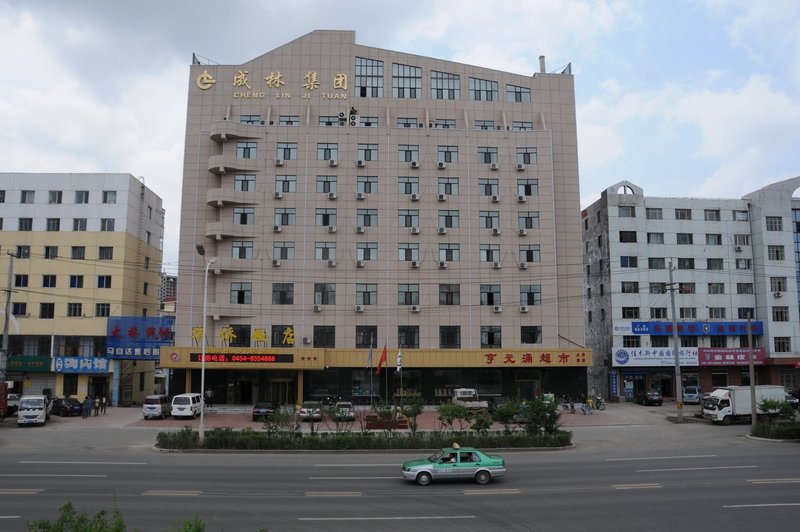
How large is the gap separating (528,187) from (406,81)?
16.5m

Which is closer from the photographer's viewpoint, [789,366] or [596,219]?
[789,366]

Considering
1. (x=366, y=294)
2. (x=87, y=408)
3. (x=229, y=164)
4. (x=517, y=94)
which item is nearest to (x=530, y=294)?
(x=366, y=294)

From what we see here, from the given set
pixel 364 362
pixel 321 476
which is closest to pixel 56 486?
pixel 321 476

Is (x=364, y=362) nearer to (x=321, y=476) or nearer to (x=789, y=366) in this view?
(x=321, y=476)

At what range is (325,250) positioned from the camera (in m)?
59.4

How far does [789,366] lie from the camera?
216ft

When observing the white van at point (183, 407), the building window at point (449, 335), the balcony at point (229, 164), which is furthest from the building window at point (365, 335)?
the balcony at point (229, 164)

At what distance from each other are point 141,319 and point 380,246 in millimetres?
23446

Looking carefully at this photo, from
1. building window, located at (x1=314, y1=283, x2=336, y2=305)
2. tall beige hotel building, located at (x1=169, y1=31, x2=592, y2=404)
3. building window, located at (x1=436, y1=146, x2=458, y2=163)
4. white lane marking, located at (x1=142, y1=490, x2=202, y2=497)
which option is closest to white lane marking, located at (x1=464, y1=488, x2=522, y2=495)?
white lane marking, located at (x1=142, y1=490, x2=202, y2=497)

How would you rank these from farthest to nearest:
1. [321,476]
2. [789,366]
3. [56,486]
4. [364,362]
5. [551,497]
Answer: [789,366] → [364,362] → [321,476] → [56,486] → [551,497]

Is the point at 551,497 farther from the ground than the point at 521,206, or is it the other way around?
the point at 521,206

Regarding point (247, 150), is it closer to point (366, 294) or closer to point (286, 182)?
point (286, 182)

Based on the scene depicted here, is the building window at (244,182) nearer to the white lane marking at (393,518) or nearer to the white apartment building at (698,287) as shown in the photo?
the white apartment building at (698,287)

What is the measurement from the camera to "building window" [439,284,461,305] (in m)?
59.3
